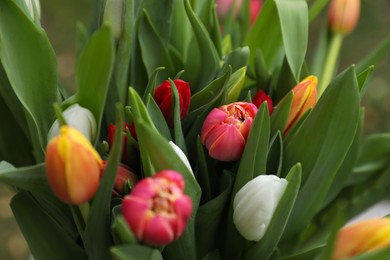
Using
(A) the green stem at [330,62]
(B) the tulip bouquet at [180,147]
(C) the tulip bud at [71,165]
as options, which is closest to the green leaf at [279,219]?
(B) the tulip bouquet at [180,147]

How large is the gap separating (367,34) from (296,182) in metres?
1.39

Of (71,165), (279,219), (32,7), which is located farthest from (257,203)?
(32,7)

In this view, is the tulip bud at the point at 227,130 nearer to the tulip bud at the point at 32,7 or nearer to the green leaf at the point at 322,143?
the green leaf at the point at 322,143

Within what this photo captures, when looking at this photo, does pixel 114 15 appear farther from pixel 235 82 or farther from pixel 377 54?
pixel 377 54

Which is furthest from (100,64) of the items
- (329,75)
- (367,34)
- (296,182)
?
(367,34)

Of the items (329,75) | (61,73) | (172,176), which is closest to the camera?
(172,176)

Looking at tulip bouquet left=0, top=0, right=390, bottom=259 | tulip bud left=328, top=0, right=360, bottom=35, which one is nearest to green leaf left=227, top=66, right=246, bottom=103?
tulip bouquet left=0, top=0, right=390, bottom=259

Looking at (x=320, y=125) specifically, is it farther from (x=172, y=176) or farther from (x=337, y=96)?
(x=172, y=176)

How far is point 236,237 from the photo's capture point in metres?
0.47

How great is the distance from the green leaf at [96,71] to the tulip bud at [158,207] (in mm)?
91

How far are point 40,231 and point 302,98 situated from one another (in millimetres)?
209

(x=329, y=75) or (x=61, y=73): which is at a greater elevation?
(x=329, y=75)

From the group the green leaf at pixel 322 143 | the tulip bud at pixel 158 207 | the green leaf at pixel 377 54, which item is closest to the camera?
the tulip bud at pixel 158 207

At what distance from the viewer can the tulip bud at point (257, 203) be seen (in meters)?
0.41
